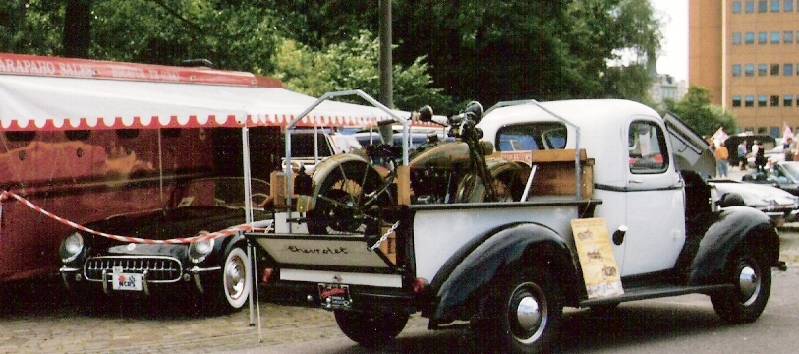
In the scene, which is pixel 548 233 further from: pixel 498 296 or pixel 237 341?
pixel 237 341

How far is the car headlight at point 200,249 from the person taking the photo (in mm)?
10617

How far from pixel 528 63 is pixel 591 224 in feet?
89.3

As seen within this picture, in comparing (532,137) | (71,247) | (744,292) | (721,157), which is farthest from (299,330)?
(721,157)

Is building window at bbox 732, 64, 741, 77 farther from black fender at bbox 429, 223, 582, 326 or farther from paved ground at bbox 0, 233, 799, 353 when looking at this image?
black fender at bbox 429, 223, 582, 326

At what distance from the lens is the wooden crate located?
8.83 m

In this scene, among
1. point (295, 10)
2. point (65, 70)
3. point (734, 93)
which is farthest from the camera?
point (734, 93)

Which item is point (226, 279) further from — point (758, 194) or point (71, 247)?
point (758, 194)

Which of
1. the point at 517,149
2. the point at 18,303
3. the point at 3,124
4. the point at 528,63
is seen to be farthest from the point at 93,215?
the point at 528,63

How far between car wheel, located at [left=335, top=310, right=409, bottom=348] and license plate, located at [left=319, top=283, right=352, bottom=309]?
92 cm

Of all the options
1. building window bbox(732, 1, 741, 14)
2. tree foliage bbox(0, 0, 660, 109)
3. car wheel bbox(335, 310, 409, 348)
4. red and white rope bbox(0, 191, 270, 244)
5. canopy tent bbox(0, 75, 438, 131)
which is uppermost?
building window bbox(732, 1, 741, 14)

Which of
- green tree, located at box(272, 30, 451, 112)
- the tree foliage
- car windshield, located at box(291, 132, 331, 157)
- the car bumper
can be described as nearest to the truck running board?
the car bumper

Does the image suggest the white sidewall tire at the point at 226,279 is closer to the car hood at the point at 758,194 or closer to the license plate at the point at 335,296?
the license plate at the point at 335,296

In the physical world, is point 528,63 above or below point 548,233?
above

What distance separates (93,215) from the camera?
12438 mm
